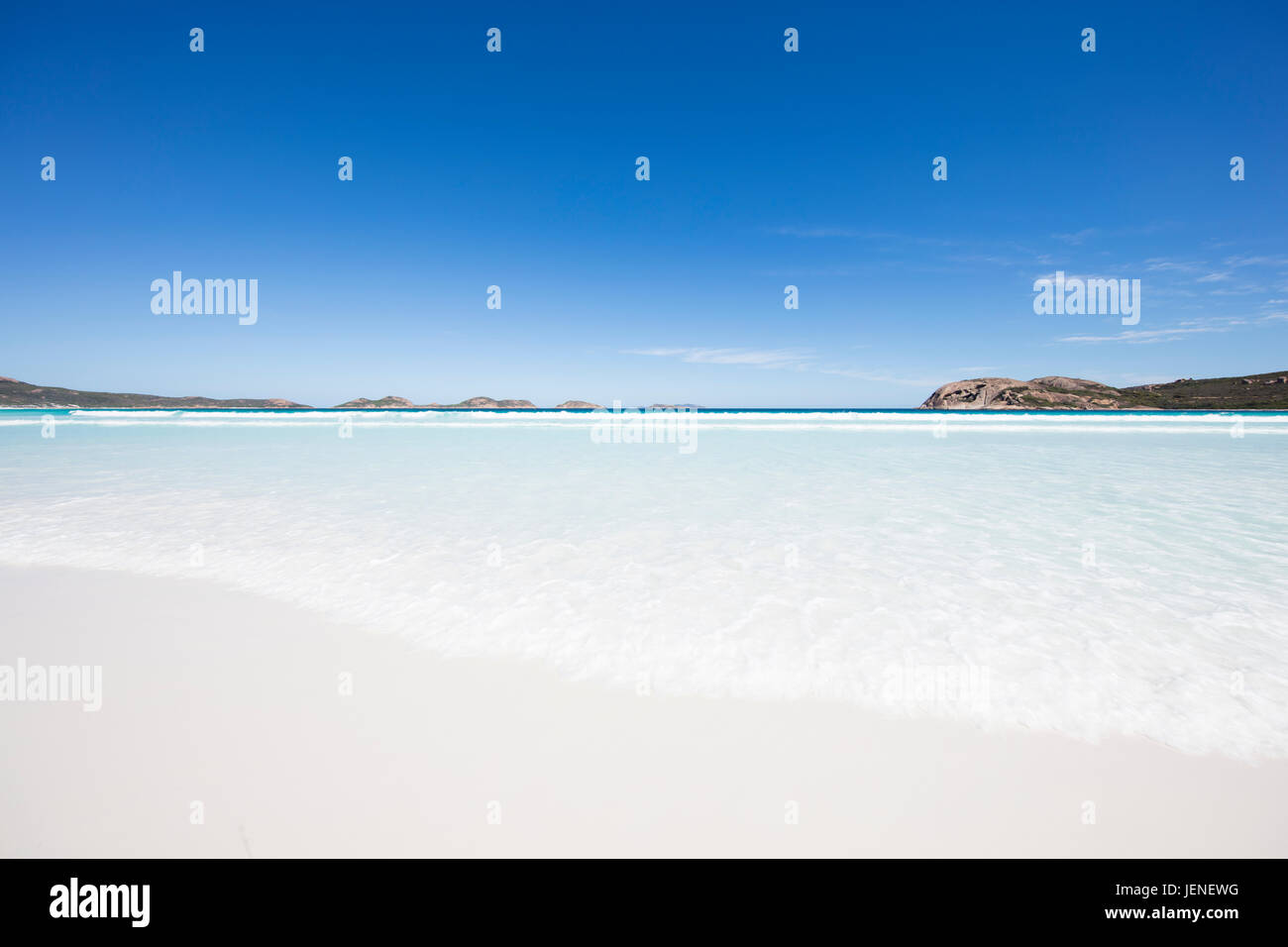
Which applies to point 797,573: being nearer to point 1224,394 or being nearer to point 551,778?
point 551,778

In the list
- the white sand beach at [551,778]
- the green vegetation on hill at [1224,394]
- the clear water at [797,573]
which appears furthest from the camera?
the green vegetation on hill at [1224,394]

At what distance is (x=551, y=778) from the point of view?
7.66 ft

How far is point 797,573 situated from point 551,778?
3.25 m

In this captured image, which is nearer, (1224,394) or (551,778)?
(551,778)

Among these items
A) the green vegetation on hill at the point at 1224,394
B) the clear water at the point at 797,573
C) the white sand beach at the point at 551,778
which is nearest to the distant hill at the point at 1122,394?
the green vegetation on hill at the point at 1224,394

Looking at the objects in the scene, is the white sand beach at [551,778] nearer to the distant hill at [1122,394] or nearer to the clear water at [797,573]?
the clear water at [797,573]

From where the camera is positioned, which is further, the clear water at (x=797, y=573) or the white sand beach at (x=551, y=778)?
the clear water at (x=797, y=573)

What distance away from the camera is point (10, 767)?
2.44 meters

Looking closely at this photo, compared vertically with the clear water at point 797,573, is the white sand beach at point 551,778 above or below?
below

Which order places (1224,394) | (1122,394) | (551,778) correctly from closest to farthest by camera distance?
1. (551,778)
2. (1224,394)
3. (1122,394)

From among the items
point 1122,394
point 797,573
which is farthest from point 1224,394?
point 797,573

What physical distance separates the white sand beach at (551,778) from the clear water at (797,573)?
0.27 m

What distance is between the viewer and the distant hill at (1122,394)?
49594 mm
